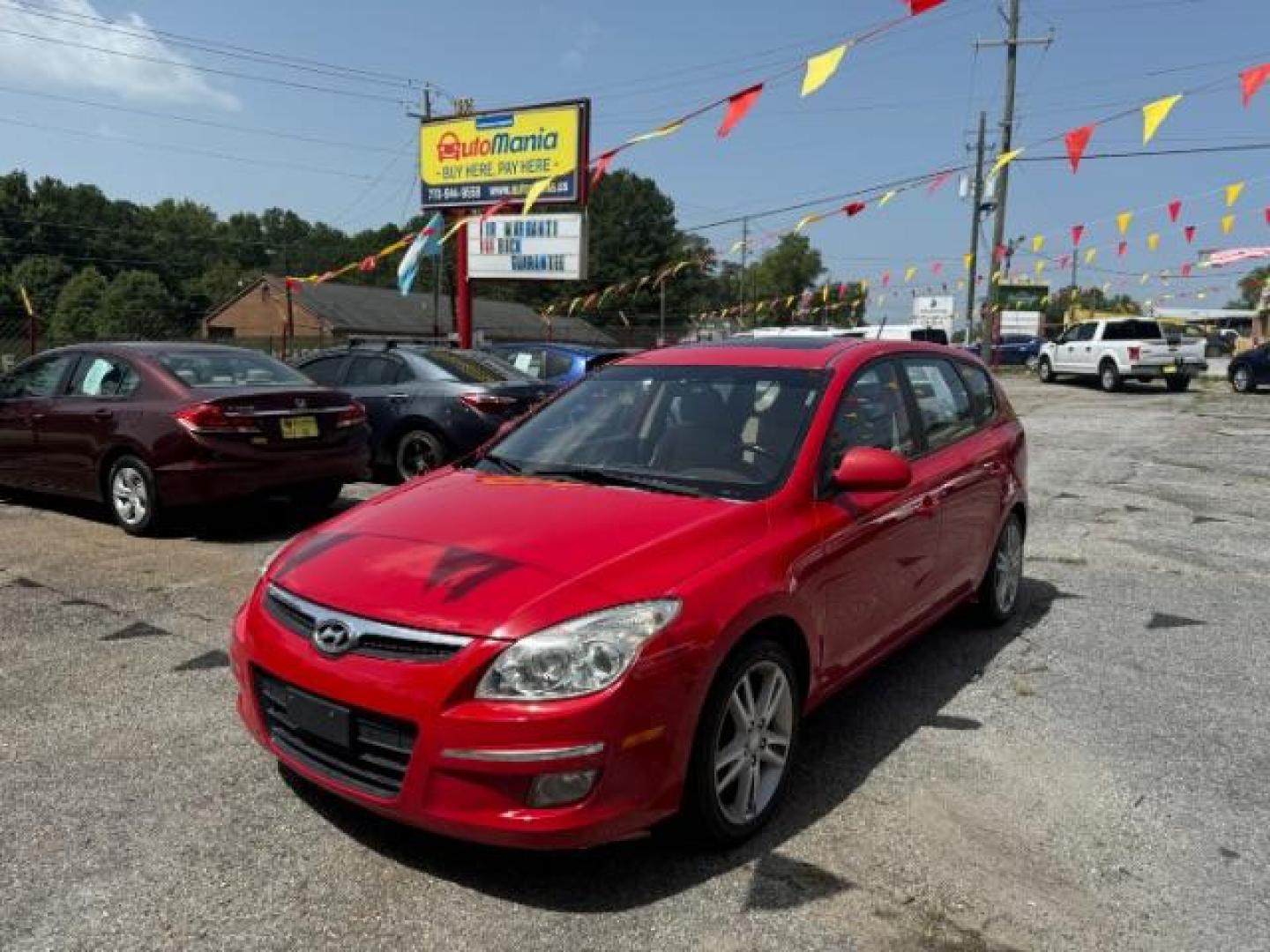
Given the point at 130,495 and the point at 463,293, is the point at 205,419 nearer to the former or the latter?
the point at 130,495

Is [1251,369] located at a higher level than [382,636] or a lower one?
higher

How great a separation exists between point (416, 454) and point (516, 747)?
23.5ft

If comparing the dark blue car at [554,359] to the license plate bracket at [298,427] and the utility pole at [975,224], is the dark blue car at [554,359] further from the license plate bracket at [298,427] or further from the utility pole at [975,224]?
the utility pole at [975,224]

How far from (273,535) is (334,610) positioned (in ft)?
15.7

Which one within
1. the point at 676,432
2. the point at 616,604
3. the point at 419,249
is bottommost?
the point at 616,604

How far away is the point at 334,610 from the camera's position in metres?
2.84

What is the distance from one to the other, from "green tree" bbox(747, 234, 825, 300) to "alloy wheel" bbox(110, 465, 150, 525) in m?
100

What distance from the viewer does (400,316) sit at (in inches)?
2581

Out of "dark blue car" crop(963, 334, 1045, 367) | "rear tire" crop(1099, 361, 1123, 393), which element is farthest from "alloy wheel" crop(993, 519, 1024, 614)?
"dark blue car" crop(963, 334, 1045, 367)

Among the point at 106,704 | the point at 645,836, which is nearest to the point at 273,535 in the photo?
the point at 106,704

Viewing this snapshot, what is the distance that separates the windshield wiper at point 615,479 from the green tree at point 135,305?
7104 cm

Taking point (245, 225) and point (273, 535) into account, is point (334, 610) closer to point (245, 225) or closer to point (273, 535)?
point (273, 535)

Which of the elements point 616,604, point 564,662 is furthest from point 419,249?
point 564,662

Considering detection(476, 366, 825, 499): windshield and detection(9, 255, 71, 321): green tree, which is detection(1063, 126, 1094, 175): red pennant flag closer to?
detection(476, 366, 825, 499): windshield
